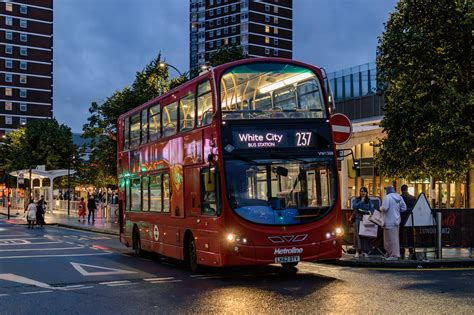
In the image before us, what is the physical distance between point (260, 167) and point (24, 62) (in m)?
112

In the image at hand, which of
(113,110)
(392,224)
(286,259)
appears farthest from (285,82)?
(113,110)

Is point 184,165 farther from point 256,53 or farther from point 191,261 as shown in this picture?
point 256,53

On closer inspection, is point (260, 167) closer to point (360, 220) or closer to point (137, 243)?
point (360, 220)

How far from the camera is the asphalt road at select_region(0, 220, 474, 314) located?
980cm

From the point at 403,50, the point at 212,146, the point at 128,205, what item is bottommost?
the point at 128,205

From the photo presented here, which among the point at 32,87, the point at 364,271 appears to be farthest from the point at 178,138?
the point at 32,87

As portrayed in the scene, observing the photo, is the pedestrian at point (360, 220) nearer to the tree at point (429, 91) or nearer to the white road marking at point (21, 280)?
the tree at point (429, 91)

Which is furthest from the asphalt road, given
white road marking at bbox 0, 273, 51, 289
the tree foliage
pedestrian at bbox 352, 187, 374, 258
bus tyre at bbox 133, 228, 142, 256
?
the tree foliage

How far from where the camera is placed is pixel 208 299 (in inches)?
421

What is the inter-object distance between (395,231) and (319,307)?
22.9 ft

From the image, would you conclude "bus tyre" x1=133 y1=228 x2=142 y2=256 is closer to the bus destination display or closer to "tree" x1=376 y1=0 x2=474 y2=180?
the bus destination display

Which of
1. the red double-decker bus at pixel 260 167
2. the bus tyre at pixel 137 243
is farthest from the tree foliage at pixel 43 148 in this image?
the red double-decker bus at pixel 260 167

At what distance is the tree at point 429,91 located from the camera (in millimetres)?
23766

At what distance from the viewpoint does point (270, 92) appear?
44.7ft
